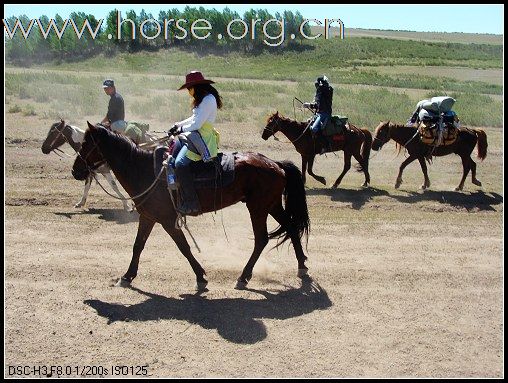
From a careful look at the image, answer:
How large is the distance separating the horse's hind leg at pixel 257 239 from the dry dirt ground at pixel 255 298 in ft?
0.70

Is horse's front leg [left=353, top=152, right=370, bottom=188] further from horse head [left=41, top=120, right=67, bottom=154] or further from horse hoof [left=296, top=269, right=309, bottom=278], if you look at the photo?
horse hoof [left=296, top=269, right=309, bottom=278]

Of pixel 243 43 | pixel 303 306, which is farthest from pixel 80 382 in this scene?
pixel 243 43

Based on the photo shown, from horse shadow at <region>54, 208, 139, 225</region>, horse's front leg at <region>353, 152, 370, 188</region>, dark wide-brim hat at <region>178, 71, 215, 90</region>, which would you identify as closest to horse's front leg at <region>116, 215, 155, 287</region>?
dark wide-brim hat at <region>178, 71, 215, 90</region>

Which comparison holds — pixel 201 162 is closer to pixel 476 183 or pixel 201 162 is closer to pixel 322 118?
pixel 322 118

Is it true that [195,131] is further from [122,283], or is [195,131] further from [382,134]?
[382,134]

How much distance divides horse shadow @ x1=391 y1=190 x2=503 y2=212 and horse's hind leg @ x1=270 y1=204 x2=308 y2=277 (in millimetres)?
6082

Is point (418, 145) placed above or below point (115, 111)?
below

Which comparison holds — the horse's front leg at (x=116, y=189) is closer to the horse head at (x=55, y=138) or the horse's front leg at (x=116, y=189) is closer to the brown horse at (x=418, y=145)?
the horse head at (x=55, y=138)

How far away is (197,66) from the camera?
47344 mm

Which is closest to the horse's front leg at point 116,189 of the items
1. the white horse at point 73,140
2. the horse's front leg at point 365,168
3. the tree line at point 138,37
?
the white horse at point 73,140

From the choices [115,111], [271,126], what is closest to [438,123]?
Answer: [271,126]

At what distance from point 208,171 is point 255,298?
175cm

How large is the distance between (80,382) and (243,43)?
4793 cm

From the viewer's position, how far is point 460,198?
49.3 feet
